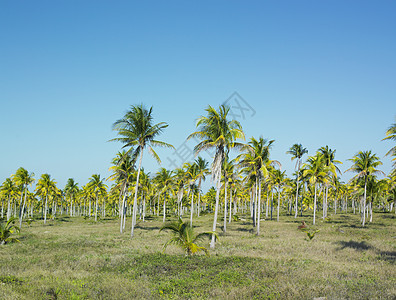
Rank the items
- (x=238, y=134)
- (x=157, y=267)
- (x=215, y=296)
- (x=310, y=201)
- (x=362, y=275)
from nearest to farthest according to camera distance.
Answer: (x=215, y=296), (x=362, y=275), (x=157, y=267), (x=238, y=134), (x=310, y=201)

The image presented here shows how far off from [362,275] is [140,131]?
952 inches

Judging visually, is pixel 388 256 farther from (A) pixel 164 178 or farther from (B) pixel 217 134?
(A) pixel 164 178

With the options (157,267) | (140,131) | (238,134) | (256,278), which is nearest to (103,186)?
(140,131)

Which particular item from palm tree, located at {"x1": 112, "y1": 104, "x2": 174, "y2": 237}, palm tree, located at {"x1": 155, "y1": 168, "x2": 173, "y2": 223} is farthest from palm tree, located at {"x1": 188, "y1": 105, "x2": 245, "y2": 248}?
palm tree, located at {"x1": 155, "y1": 168, "x2": 173, "y2": 223}

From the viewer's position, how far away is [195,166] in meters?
42.5

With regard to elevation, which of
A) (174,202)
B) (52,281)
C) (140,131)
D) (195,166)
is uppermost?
(140,131)

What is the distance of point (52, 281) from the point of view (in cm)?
1047

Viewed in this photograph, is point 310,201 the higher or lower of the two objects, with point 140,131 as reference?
lower

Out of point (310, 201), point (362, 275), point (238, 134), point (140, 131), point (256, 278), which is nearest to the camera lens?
point (256, 278)

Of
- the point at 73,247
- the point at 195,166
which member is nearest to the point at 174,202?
the point at 195,166

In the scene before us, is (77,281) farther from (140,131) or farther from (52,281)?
(140,131)

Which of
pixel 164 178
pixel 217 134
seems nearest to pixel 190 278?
pixel 217 134

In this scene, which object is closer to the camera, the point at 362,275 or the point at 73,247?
the point at 362,275

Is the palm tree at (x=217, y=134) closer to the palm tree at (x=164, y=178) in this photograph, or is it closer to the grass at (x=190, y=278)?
the grass at (x=190, y=278)
